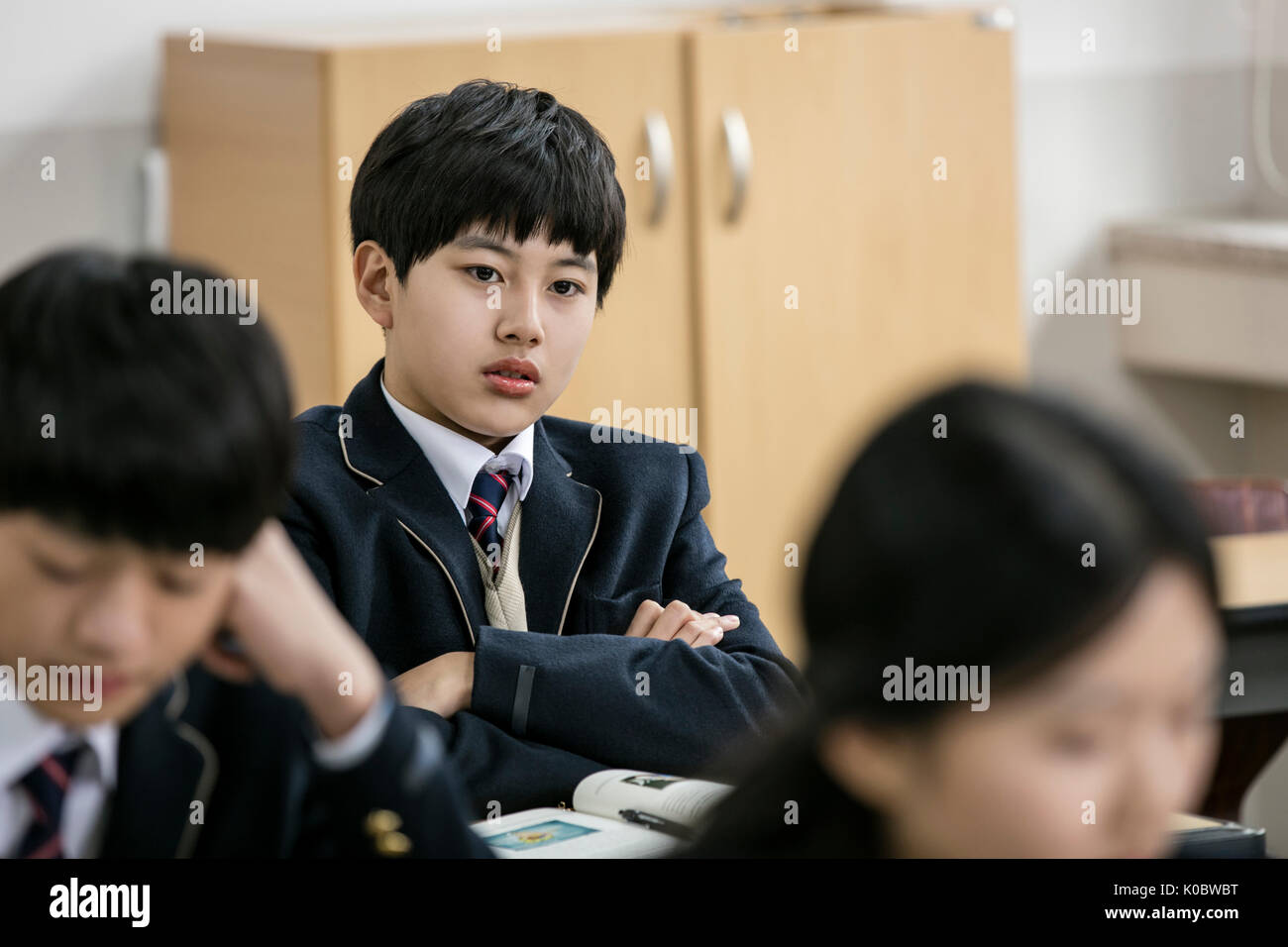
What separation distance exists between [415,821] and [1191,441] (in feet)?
9.48

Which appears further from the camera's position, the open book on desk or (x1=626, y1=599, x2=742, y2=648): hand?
(x1=626, y1=599, x2=742, y2=648): hand

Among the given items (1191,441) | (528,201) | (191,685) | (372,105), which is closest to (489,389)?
(528,201)

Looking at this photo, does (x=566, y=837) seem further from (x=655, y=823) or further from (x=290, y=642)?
(x=290, y=642)

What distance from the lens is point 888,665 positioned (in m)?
0.52

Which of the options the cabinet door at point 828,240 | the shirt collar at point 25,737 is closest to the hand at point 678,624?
the shirt collar at point 25,737

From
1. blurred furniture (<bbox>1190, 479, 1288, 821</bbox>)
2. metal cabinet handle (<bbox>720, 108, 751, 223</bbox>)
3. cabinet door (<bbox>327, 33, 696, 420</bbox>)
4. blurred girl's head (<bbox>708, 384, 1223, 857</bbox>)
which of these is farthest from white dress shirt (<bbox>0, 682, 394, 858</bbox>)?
metal cabinet handle (<bbox>720, 108, 751, 223</bbox>)

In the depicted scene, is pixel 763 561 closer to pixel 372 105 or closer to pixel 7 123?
pixel 372 105

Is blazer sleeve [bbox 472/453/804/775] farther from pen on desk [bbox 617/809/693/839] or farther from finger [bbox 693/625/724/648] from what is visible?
pen on desk [bbox 617/809/693/839]

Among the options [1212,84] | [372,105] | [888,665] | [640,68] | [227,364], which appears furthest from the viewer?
[1212,84]

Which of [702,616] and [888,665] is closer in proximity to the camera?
[888,665]

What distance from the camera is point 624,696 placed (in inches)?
43.7

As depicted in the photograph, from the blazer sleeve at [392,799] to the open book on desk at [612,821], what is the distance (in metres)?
0.13

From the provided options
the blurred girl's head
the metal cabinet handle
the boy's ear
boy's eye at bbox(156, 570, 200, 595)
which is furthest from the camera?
the metal cabinet handle

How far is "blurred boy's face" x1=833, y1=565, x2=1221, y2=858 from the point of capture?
1.69 feet
